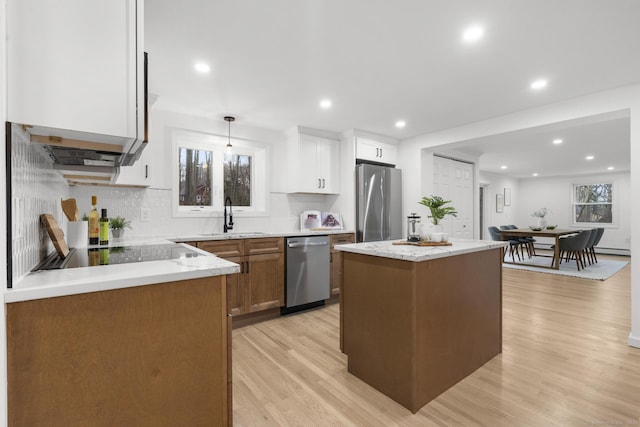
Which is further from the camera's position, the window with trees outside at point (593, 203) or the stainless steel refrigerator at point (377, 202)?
the window with trees outside at point (593, 203)

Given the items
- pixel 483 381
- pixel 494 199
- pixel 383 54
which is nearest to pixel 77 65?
pixel 383 54

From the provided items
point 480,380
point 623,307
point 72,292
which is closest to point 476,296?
point 480,380

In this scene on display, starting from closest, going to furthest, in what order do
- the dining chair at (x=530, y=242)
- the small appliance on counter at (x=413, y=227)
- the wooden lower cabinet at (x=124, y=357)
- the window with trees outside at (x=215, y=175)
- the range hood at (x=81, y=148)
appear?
the wooden lower cabinet at (x=124, y=357)
the range hood at (x=81, y=148)
the small appliance on counter at (x=413, y=227)
the window with trees outside at (x=215, y=175)
the dining chair at (x=530, y=242)

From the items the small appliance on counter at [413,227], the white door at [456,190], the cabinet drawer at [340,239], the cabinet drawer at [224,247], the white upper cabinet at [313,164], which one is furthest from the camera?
the white door at [456,190]

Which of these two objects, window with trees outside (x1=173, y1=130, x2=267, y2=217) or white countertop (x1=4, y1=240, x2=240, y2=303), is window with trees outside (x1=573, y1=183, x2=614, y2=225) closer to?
window with trees outside (x1=173, y1=130, x2=267, y2=217)

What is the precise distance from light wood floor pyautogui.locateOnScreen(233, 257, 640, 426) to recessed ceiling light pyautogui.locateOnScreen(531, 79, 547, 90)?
2323mm

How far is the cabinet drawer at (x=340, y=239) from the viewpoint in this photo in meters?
3.90

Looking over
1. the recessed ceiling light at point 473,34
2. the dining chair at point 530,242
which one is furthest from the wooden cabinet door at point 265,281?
the dining chair at point 530,242

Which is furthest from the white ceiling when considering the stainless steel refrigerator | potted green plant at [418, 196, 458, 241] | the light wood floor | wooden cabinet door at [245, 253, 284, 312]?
the light wood floor

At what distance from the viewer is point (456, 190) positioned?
5441 mm

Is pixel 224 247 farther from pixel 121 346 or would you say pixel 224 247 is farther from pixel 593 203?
pixel 593 203

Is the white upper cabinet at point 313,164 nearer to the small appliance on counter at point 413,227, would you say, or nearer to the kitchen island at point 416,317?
the small appliance on counter at point 413,227

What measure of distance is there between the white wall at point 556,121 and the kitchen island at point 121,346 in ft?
11.3

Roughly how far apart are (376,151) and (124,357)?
4091 millimetres
